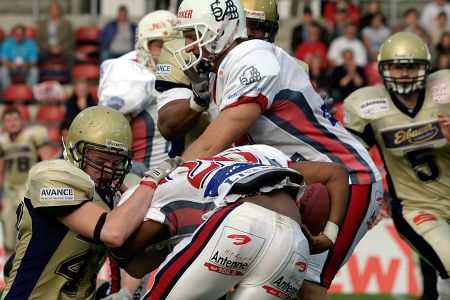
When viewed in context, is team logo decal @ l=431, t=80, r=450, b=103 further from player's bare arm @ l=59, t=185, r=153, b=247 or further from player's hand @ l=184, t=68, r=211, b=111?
player's bare arm @ l=59, t=185, r=153, b=247

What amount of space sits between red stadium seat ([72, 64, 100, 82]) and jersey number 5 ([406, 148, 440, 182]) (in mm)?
8797

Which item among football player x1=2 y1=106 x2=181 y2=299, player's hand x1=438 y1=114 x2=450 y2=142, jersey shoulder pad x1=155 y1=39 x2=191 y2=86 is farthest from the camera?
player's hand x1=438 y1=114 x2=450 y2=142

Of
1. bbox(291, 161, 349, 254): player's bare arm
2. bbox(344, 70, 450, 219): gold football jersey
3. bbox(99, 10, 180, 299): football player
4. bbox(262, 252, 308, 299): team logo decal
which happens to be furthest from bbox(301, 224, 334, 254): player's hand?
bbox(344, 70, 450, 219): gold football jersey

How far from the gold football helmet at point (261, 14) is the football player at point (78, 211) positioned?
40.0 inches

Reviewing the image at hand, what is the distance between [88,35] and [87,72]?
1.22m

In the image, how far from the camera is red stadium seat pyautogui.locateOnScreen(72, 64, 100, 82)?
1560cm

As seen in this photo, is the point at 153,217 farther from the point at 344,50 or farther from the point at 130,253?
the point at 344,50

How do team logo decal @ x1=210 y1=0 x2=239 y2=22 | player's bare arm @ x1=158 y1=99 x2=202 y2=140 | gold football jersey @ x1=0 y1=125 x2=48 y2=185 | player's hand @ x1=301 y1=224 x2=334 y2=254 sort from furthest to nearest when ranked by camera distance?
gold football jersey @ x1=0 y1=125 x2=48 y2=185 < player's bare arm @ x1=158 y1=99 x2=202 y2=140 < team logo decal @ x1=210 y1=0 x2=239 y2=22 < player's hand @ x1=301 y1=224 x2=334 y2=254

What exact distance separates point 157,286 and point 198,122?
1.79 metres

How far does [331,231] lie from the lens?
4.93 metres

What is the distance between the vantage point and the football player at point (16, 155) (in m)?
11.9

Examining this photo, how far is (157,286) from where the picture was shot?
4.45 m

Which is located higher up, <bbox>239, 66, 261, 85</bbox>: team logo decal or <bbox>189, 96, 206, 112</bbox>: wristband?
<bbox>239, 66, 261, 85</bbox>: team logo decal

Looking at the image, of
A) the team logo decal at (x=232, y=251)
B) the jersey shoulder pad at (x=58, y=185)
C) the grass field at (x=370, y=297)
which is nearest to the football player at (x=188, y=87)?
the jersey shoulder pad at (x=58, y=185)
